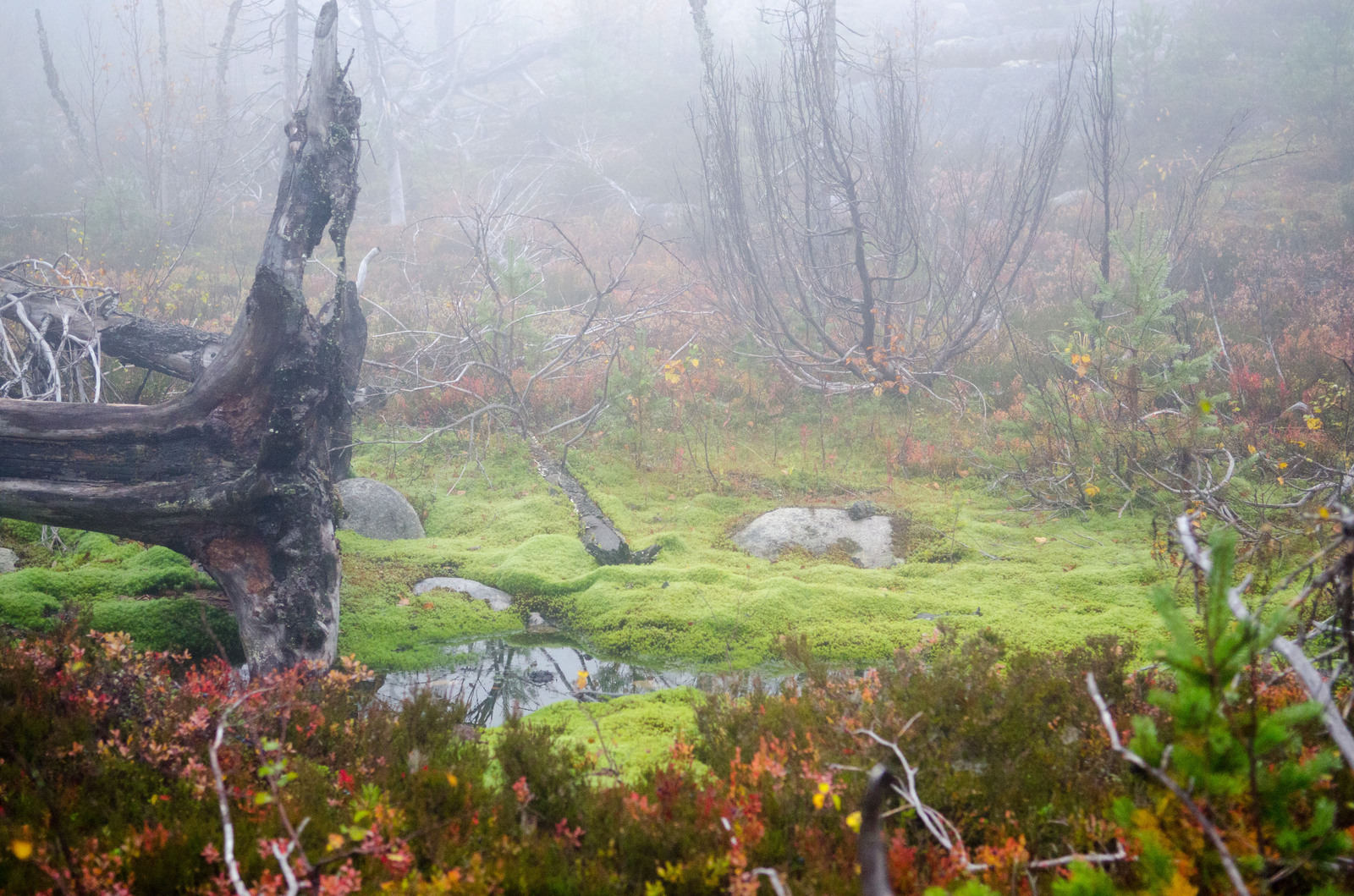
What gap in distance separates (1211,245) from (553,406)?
1099 cm

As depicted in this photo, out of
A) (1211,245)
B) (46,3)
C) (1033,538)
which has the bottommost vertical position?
(1033,538)

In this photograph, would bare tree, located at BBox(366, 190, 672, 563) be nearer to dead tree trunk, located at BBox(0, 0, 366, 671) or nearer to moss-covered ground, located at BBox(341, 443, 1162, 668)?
moss-covered ground, located at BBox(341, 443, 1162, 668)

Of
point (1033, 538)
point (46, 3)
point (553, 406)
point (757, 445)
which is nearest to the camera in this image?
point (1033, 538)

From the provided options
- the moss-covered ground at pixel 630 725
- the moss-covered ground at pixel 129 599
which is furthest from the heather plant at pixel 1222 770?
the moss-covered ground at pixel 129 599

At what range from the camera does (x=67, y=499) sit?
166 inches

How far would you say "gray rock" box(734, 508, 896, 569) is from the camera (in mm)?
6477

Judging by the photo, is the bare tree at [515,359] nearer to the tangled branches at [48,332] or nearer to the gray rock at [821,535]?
the gray rock at [821,535]

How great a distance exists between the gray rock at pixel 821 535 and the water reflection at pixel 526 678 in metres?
2.06

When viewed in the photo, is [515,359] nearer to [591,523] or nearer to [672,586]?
[591,523]

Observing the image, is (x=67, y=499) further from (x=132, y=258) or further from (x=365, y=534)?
(x=132, y=258)

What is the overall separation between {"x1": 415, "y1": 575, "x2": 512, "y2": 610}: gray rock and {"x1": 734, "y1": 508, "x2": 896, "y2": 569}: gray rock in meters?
2.26

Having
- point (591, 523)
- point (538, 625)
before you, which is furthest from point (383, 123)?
point (538, 625)

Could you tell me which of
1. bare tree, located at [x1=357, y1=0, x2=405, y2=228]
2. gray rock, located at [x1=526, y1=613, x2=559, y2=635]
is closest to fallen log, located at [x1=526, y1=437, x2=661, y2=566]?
gray rock, located at [x1=526, y1=613, x2=559, y2=635]

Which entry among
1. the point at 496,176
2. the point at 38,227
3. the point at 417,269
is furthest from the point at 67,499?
the point at 496,176
